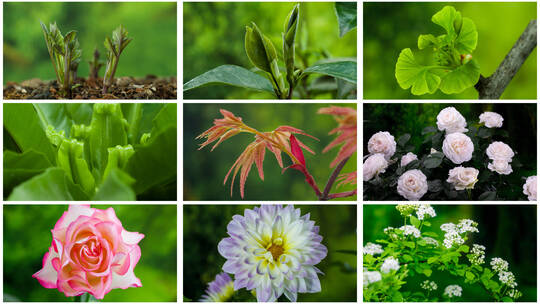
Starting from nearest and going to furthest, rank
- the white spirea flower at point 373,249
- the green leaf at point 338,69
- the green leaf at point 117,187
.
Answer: the green leaf at point 117,187
the green leaf at point 338,69
the white spirea flower at point 373,249

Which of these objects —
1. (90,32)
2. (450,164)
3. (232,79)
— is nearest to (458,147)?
(450,164)

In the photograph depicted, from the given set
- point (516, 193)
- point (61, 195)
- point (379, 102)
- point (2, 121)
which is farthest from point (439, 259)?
point (2, 121)

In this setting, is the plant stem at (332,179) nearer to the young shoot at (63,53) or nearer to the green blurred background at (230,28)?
the green blurred background at (230,28)

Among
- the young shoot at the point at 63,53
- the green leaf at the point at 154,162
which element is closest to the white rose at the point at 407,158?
the green leaf at the point at 154,162

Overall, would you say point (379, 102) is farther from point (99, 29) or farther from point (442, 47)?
point (99, 29)

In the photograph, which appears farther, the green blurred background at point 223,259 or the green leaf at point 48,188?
the green blurred background at point 223,259

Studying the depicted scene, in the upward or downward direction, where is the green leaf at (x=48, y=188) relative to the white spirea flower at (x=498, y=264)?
upward

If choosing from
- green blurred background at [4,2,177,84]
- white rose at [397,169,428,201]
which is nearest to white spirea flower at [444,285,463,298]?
white rose at [397,169,428,201]

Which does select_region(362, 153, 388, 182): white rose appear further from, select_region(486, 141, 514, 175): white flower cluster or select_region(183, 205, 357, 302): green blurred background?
select_region(486, 141, 514, 175): white flower cluster
